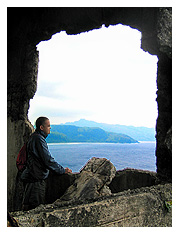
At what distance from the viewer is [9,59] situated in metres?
4.91

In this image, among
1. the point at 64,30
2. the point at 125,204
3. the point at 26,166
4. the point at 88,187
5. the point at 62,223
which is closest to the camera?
the point at 62,223

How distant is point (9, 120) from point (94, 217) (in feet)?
10.2

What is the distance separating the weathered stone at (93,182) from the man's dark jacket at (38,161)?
2.08 ft

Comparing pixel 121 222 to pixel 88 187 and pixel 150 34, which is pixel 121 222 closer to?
pixel 88 187

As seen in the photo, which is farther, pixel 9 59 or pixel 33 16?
pixel 9 59

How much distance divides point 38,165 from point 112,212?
152 centimetres

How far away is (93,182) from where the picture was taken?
159 inches

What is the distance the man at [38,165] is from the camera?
141 inches

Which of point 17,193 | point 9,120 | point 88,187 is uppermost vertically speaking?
point 9,120

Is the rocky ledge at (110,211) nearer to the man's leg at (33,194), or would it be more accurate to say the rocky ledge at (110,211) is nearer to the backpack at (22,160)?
the man's leg at (33,194)

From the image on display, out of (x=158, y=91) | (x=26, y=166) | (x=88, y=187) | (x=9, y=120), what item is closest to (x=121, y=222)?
(x=88, y=187)

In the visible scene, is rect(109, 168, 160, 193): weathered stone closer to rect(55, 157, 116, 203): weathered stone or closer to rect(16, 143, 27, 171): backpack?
rect(55, 157, 116, 203): weathered stone

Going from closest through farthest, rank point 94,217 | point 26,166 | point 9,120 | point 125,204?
point 94,217, point 125,204, point 26,166, point 9,120

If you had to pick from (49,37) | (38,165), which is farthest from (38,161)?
(49,37)
